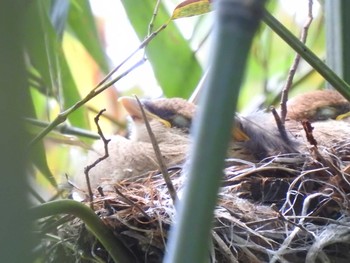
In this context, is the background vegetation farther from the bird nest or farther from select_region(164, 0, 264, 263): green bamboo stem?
select_region(164, 0, 264, 263): green bamboo stem

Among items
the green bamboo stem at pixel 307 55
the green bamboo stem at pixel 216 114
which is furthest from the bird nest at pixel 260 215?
the green bamboo stem at pixel 216 114

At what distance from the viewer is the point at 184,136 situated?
199 centimetres

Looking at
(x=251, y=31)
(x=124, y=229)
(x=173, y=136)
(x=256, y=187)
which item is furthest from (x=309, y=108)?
(x=251, y=31)

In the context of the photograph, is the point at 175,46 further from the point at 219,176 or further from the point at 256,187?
the point at 219,176

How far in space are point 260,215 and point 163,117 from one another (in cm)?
76

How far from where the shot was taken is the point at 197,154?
361 millimetres

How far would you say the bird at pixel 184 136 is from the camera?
1.66 m

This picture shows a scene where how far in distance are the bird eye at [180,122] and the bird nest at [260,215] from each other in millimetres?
488

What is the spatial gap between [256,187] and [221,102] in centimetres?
109

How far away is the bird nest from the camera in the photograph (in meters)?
1.24

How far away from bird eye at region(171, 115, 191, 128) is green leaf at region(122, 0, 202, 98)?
0.45ft

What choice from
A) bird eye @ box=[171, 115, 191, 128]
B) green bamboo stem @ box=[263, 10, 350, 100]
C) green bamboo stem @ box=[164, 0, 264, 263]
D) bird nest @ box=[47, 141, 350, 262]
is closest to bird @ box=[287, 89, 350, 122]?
bird eye @ box=[171, 115, 191, 128]

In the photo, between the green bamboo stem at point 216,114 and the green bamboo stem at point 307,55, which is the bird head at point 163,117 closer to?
the green bamboo stem at point 307,55

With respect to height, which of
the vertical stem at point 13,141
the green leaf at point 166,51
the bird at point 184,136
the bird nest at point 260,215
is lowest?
the bird nest at point 260,215
